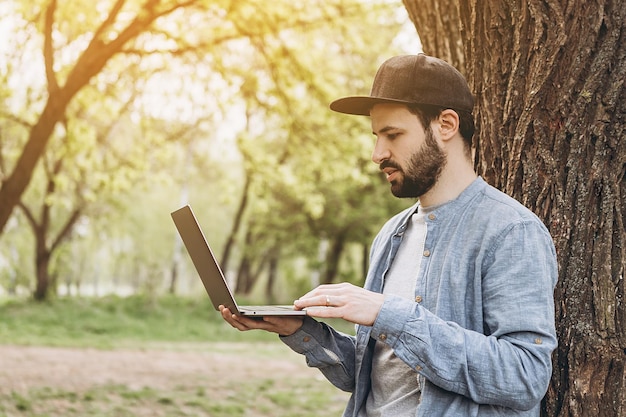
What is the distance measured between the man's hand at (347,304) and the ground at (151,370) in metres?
6.79

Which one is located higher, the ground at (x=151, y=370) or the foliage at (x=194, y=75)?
the foliage at (x=194, y=75)

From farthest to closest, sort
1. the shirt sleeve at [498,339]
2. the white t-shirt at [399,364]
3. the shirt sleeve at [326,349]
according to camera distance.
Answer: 1. the shirt sleeve at [326,349]
2. the white t-shirt at [399,364]
3. the shirt sleeve at [498,339]

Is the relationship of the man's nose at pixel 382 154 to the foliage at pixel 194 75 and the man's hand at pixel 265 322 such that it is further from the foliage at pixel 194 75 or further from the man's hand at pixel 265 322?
the foliage at pixel 194 75

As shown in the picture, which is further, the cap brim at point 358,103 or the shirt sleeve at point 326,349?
the shirt sleeve at point 326,349

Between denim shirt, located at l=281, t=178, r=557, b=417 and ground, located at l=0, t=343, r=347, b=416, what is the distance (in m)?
6.69

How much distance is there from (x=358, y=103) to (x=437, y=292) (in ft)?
2.21

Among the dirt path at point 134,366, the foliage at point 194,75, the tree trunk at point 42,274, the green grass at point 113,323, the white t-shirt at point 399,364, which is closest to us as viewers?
the white t-shirt at point 399,364

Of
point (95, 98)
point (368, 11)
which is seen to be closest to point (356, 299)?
point (368, 11)

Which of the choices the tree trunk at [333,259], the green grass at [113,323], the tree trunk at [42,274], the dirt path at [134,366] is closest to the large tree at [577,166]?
the dirt path at [134,366]

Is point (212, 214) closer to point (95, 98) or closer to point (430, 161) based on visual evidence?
point (95, 98)

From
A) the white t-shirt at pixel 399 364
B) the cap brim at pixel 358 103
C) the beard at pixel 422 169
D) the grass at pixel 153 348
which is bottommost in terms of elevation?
the grass at pixel 153 348

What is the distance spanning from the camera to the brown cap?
2371mm

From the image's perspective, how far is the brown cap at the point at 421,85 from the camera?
237 cm

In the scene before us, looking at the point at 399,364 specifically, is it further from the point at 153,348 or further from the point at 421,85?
the point at 153,348
